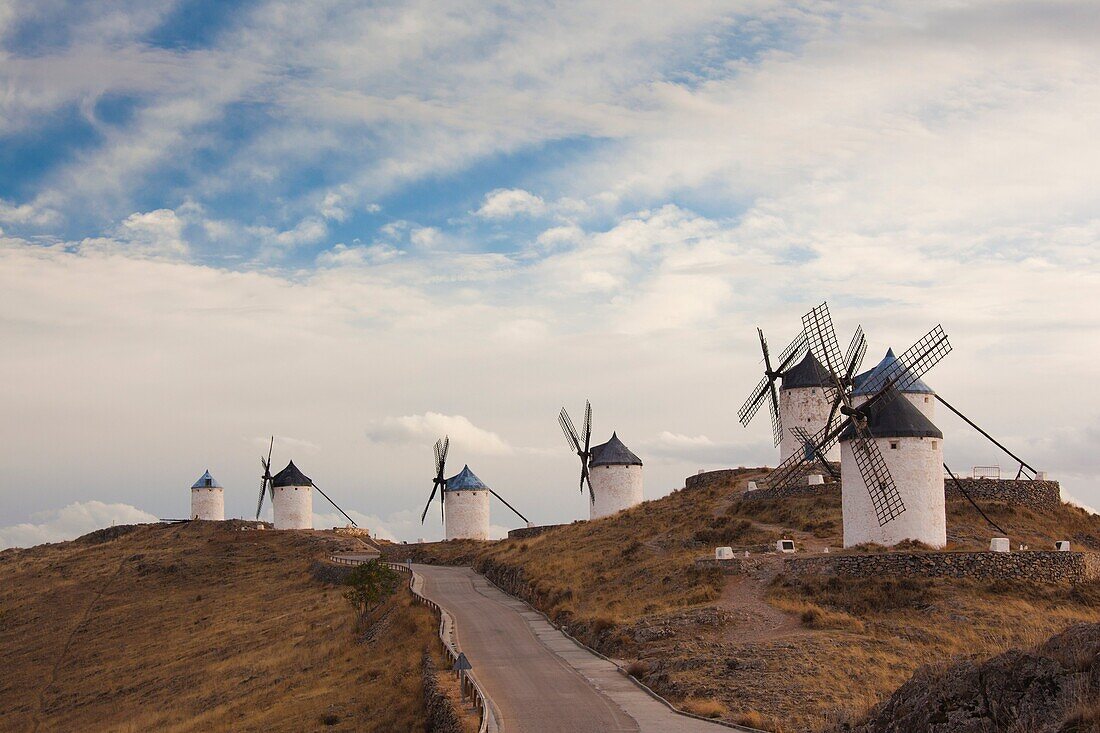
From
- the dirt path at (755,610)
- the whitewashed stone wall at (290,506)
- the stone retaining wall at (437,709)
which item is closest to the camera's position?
the stone retaining wall at (437,709)

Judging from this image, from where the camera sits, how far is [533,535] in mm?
72812

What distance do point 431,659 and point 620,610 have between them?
8756 millimetres

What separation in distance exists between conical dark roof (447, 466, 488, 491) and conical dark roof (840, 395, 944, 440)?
→ 43532 mm

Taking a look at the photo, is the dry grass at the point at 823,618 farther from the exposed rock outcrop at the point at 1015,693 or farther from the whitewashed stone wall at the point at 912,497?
the exposed rock outcrop at the point at 1015,693

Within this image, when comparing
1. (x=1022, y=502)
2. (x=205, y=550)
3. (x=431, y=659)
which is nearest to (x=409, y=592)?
(x=431, y=659)

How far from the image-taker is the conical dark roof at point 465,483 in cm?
7994

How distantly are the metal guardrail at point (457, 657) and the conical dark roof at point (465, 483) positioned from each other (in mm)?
24229

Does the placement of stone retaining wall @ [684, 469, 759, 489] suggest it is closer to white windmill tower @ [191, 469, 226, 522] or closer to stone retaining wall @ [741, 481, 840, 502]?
stone retaining wall @ [741, 481, 840, 502]

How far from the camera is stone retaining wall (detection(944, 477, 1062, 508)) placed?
48.2 metres

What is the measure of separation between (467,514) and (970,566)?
49.0 metres

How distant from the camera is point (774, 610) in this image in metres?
34.2

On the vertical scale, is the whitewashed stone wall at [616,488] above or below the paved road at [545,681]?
above

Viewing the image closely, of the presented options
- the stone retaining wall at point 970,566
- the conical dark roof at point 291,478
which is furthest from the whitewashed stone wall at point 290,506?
the stone retaining wall at point 970,566

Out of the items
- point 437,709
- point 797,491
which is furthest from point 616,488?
point 437,709
